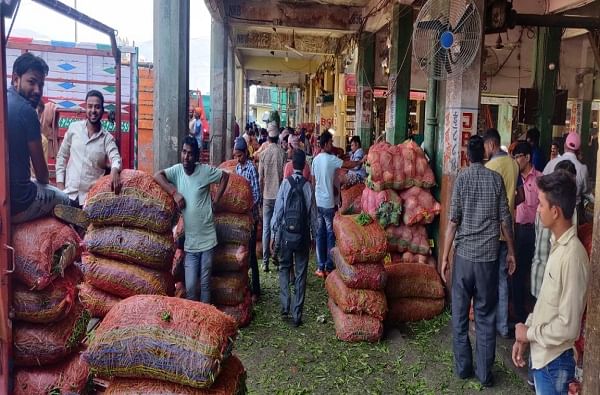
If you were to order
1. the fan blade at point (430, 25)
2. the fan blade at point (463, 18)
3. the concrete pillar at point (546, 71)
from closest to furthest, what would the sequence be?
the fan blade at point (463, 18) → the fan blade at point (430, 25) → the concrete pillar at point (546, 71)

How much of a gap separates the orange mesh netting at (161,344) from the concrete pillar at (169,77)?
3.31m

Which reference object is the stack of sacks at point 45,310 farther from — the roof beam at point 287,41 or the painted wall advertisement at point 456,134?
the roof beam at point 287,41

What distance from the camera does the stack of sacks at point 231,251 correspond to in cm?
627


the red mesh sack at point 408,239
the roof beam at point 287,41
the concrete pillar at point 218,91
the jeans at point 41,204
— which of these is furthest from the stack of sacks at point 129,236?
the roof beam at point 287,41

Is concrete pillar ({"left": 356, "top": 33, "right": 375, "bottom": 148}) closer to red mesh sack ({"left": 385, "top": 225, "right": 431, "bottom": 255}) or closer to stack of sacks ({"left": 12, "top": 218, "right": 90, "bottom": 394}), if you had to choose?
red mesh sack ({"left": 385, "top": 225, "right": 431, "bottom": 255})

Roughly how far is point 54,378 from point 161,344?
1.17 meters

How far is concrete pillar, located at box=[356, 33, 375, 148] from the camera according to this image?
14.2 metres

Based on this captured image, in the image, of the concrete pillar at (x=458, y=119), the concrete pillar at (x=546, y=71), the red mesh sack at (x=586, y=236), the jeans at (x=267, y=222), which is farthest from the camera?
the concrete pillar at (x=546, y=71)

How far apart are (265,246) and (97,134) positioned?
380 centimetres

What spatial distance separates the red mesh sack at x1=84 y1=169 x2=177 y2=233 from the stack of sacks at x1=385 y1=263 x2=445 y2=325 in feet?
9.65

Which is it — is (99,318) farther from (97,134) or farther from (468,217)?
(468,217)

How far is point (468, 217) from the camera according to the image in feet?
16.9

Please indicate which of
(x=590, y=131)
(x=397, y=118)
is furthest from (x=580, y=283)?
(x=590, y=131)

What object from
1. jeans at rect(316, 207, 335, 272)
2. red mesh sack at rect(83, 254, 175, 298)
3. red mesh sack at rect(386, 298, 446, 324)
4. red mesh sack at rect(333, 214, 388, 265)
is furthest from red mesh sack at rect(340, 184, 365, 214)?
red mesh sack at rect(83, 254, 175, 298)
